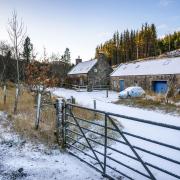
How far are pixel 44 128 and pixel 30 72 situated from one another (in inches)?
524

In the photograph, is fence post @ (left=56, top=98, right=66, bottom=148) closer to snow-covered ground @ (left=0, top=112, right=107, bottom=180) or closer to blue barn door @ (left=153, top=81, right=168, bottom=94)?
snow-covered ground @ (left=0, top=112, right=107, bottom=180)

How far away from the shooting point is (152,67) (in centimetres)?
3372

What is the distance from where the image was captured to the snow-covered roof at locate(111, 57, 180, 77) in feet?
98.1

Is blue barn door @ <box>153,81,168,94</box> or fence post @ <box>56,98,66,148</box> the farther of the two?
blue barn door @ <box>153,81,168,94</box>

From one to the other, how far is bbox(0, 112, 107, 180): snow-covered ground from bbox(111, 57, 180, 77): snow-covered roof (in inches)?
937

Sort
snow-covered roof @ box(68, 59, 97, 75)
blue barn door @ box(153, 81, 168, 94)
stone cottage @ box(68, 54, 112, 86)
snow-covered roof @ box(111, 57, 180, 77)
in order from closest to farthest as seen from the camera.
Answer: blue barn door @ box(153, 81, 168, 94)
snow-covered roof @ box(111, 57, 180, 77)
stone cottage @ box(68, 54, 112, 86)
snow-covered roof @ box(68, 59, 97, 75)

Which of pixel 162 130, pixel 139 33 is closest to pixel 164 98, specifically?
pixel 162 130

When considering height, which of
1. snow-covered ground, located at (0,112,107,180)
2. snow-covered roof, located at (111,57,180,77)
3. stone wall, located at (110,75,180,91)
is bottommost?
snow-covered ground, located at (0,112,107,180)

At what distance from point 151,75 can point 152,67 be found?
204 centimetres

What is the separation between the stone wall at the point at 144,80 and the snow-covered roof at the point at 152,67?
0.58m

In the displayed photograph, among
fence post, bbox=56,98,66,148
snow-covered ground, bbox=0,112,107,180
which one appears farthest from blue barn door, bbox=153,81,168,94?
snow-covered ground, bbox=0,112,107,180

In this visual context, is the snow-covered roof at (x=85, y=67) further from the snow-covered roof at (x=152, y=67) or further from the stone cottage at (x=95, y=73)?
the snow-covered roof at (x=152, y=67)

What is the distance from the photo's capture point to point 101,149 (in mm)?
7879

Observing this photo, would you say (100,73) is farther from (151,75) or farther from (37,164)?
(37,164)
